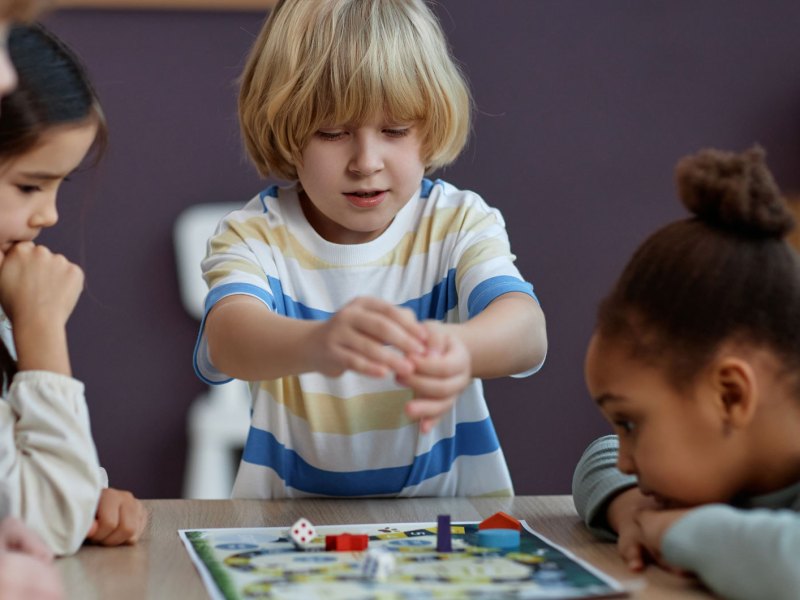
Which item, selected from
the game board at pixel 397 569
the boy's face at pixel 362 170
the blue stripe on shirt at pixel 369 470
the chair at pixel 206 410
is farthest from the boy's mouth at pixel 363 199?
the chair at pixel 206 410

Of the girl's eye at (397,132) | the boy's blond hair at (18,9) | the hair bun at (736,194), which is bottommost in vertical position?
the hair bun at (736,194)

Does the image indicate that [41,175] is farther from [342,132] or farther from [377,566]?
[377,566]

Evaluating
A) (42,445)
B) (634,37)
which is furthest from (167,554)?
(634,37)

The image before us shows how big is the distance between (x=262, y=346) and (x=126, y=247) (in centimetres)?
163

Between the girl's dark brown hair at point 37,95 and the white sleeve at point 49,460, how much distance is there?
0.11 meters

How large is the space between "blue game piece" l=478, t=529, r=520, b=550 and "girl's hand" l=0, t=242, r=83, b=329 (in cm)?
42

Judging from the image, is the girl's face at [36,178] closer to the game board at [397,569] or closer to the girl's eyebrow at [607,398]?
the game board at [397,569]

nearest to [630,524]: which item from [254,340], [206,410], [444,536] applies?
[444,536]

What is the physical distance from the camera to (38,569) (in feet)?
2.58

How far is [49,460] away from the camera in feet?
3.10

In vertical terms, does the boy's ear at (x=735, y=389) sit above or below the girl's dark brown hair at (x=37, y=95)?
below

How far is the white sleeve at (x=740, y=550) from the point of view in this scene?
0.78 metres

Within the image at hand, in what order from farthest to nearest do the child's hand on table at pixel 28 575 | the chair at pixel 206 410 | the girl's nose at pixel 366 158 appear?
the chair at pixel 206 410 < the girl's nose at pixel 366 158 < the child's hand on table at pixel 28 575

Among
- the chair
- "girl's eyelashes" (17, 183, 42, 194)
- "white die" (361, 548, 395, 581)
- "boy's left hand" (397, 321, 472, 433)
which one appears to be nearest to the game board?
"white die" (361, 548, 395, 581)
